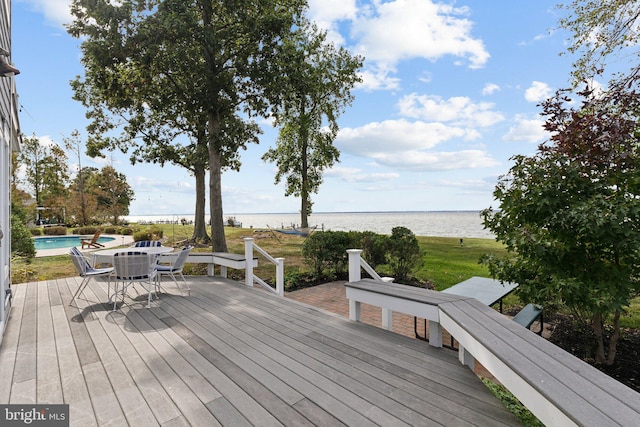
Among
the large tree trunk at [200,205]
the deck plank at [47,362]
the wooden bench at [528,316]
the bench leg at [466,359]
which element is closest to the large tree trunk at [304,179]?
the large tree trunk at [200,205]

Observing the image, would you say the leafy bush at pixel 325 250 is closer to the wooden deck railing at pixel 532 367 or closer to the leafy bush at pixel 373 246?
the leafy bush at pixel 373 246

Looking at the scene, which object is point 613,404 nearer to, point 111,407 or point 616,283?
point 616,283

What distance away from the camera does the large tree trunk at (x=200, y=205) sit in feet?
50.7

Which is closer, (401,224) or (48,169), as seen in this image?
(48,169)

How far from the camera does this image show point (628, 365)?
378cm

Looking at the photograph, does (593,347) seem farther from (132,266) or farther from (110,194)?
(110,194)

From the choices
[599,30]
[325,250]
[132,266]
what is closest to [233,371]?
[132,266]

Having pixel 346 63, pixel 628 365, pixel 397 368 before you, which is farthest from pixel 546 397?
pixel 346 63

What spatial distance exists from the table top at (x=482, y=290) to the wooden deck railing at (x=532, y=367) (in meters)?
1.44

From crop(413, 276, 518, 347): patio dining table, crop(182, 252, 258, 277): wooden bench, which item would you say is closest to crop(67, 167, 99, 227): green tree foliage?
crop(182, 252, 258, 277): wooden bench

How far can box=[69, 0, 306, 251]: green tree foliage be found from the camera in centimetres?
848

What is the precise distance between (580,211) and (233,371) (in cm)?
374

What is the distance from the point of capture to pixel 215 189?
10.3 meters

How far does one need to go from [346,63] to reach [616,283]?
16975 millimetres
